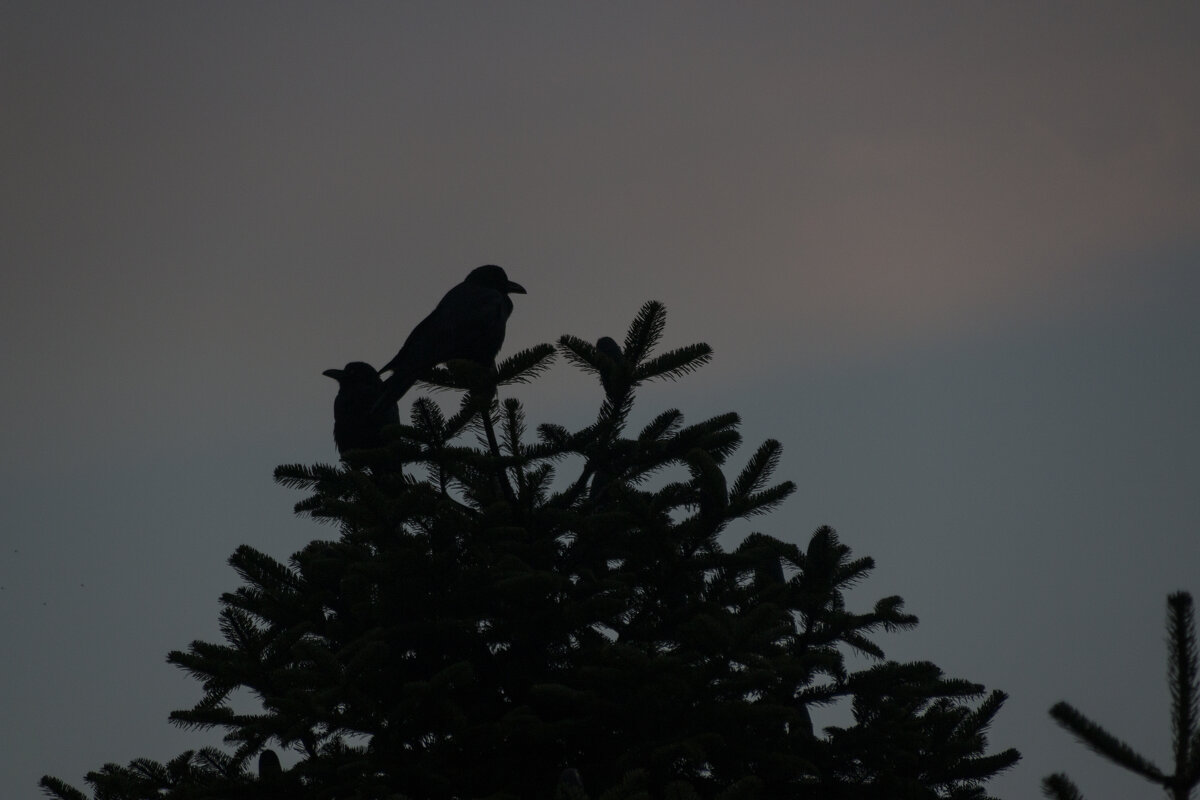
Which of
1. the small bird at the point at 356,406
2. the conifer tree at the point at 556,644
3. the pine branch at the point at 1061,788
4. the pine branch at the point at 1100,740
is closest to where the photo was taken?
the pine branch at the point at 1100,740

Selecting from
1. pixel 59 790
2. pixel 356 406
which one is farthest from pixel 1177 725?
pixel 356 406

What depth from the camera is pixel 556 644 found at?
4.98 meters

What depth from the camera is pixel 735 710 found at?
4262mm

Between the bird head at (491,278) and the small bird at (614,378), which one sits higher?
the bird head at (491,278)

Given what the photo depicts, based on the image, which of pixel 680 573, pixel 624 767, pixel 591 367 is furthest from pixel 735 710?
pixel 591 367

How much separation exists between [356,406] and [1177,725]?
20.4ft

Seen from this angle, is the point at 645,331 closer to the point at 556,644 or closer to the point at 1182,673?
the point at 556,644

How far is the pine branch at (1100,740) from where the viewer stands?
2283 millimetres

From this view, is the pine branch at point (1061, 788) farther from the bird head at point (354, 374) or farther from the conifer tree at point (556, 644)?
the bird head at point (354, 374)

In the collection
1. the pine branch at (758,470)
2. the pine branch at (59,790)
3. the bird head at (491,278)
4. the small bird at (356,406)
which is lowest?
the pine branch at (59,790)

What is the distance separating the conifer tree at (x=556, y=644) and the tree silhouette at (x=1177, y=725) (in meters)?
1.89

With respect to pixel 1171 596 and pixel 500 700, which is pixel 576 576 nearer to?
pixel 500 700

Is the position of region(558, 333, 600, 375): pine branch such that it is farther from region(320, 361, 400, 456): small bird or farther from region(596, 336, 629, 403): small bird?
region(320, 361, 400, 456): small bird

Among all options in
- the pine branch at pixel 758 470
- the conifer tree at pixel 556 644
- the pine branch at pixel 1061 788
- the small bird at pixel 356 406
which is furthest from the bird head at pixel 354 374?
the pine branch at pixel 1061 788
